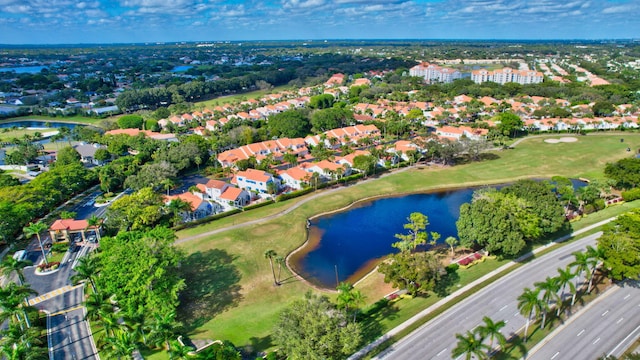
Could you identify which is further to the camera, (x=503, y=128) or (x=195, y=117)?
(x=195, y=117)

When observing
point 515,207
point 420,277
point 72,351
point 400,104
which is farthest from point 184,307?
point 400,104

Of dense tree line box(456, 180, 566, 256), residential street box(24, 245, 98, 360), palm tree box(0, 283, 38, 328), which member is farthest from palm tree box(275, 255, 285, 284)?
palm tree box(0, 283, 38, 328)

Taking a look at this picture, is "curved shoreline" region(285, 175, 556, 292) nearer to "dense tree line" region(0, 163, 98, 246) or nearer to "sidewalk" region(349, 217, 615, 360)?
"sidewalk" region(349, 217, 615, 360)

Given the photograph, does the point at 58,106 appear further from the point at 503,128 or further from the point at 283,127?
the point at 503,128

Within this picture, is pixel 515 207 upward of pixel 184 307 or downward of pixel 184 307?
upward

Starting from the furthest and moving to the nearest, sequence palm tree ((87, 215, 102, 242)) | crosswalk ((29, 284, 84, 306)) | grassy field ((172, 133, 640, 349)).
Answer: palm tree ((87, 215, 102, 242))
crosswalk ((29, 284, 84, 306))
grassy field ((172, 133, 640, 349))

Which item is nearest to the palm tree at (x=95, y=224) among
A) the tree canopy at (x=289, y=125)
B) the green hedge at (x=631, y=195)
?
the tree canopy at (x=289, y=125)
